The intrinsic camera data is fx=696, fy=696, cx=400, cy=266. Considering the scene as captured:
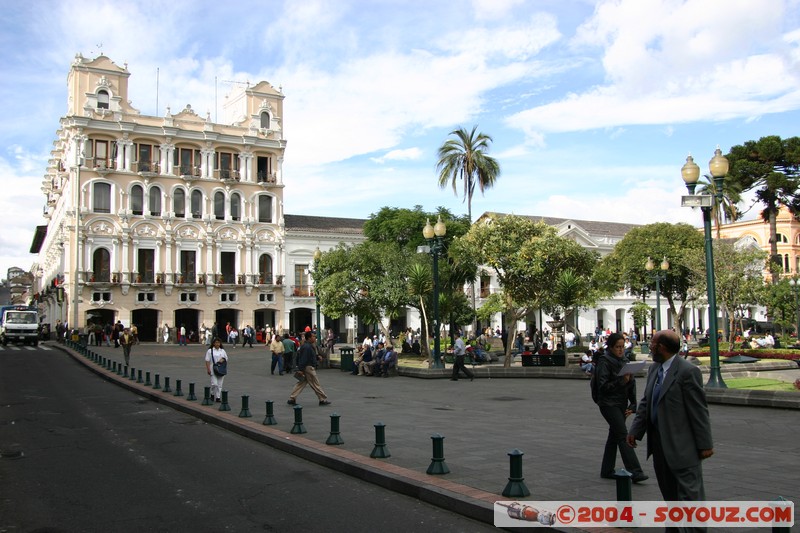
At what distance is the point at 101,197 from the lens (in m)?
51.0

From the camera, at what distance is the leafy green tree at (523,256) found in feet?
84.1

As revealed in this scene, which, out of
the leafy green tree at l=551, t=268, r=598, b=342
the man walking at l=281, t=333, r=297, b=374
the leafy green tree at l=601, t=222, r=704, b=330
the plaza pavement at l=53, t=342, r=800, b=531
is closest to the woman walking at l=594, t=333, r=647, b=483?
the plaza pavement at l=53, t=342, r=800, b=531

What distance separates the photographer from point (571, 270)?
1031 inches

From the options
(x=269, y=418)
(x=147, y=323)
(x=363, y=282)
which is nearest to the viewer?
(x=269, y=418)

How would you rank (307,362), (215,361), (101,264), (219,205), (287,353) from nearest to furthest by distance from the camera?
(307,362)
(215,361)
(287,353)
(101,264)
(219,205)

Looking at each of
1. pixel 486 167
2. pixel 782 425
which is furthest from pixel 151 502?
pixel 486 167

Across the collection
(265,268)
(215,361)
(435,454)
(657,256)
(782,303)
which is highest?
(265,268)

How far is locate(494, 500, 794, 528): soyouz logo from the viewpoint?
5.80 m

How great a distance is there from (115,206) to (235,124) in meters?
12.6

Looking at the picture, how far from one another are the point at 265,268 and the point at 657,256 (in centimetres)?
3006

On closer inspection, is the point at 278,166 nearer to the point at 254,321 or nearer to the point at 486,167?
the point at 254,321

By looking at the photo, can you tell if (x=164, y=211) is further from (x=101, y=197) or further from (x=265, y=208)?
(x=265, y=208)

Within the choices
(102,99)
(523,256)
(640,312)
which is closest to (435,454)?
(523,256)

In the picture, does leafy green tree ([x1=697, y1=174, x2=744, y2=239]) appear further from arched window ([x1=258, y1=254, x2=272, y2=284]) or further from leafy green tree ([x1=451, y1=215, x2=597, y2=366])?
arched window ([x1=258, y1=254, x2=272, y2=284])
